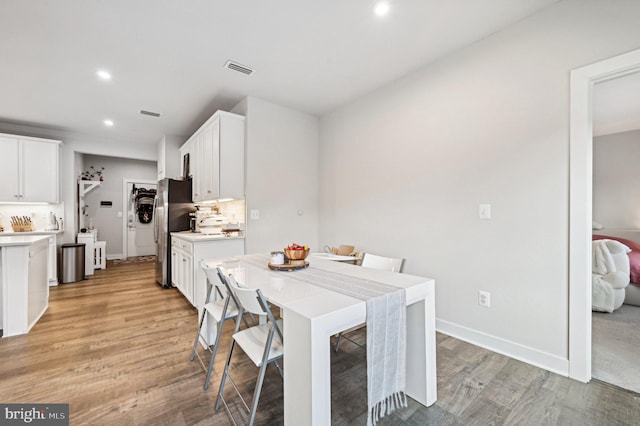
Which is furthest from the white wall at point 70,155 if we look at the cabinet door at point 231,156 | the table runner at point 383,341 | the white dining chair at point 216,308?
the table runner at point 383,341

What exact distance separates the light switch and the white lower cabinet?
2740 millimetres

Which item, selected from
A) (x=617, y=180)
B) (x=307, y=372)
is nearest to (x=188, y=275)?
(x=307, y=372)

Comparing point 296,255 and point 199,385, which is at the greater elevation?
point 296,255

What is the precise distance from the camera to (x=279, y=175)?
149 inches

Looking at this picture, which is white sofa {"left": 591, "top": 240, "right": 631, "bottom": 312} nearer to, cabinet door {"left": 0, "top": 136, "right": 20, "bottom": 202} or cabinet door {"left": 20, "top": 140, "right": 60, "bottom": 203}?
cabinet door {"left": 20, "top": 140, "right": 60, "bottom": 203}

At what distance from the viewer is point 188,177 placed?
4641 millimetres

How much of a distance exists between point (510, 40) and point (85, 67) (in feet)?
13.4

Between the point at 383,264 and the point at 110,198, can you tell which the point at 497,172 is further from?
the point at 110,198

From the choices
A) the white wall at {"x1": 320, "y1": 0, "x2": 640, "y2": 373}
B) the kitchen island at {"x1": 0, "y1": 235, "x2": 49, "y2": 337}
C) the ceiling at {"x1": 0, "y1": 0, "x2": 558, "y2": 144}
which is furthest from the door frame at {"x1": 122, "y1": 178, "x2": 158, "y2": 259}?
the white wall at {"x1": 320, "y1": 0, "x2": 640, "y2": 373}

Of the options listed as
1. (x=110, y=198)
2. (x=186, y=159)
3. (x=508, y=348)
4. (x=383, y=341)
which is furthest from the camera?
(x=110, y=198)

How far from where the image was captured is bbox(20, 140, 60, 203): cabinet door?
14.2ft

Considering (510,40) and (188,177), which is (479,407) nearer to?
(510,40)

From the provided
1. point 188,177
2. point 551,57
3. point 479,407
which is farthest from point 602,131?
point 188,177

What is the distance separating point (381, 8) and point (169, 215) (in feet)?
13.0
